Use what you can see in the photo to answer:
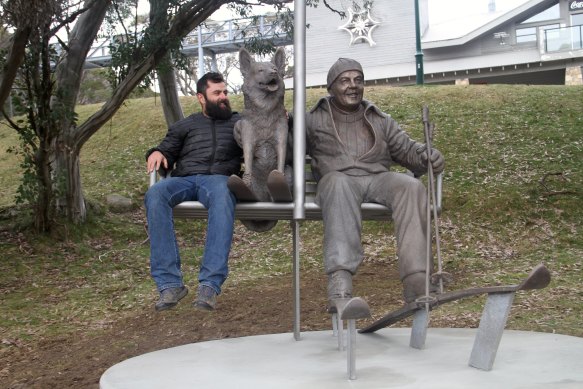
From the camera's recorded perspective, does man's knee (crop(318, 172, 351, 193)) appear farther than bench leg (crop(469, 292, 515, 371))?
Yes

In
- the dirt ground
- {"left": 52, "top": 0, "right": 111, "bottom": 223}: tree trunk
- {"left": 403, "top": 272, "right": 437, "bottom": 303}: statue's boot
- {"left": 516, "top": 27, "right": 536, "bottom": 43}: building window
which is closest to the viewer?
{"left": 403, "top": 272, "right": 437, "bottom": 303}: statue's boot

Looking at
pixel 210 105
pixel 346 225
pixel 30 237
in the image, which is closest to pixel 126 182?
pixel 30 237

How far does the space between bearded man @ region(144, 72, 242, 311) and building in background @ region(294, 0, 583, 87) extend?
23.4m

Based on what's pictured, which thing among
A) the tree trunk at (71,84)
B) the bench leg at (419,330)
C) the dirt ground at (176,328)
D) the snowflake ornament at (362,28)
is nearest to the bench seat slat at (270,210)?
the bench leg at (419,330)

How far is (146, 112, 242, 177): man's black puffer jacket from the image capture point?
5.63 m

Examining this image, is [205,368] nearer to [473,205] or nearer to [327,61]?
[473,205]

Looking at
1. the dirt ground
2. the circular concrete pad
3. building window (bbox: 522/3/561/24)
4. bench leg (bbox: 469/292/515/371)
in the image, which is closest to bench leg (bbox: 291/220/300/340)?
the circular concrete pad

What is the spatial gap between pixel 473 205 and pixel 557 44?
17.1 m

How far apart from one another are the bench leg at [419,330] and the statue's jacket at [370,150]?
0.95 m

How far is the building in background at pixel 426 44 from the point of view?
2969 cm

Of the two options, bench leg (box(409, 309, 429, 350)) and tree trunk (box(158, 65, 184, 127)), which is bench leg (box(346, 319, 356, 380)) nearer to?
bench leg (box(409, 309, 429, 350))

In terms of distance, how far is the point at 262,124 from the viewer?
17.9 ft

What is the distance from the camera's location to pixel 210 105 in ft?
18.8

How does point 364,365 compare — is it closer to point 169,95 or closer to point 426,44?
point 169,95
